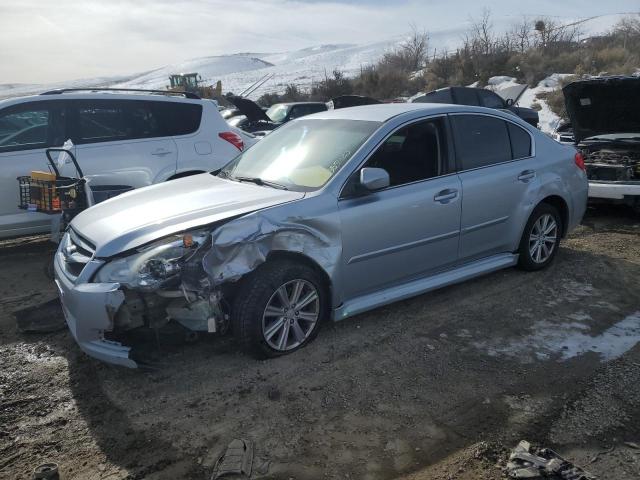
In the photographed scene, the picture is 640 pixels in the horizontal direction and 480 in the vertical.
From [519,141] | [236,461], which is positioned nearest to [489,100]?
[519,141]

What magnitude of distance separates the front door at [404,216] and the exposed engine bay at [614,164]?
3.81 meters

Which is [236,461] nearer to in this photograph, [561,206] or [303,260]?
[303,260]

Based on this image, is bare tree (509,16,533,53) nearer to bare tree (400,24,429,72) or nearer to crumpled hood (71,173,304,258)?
bare tree (400,24,429,72)

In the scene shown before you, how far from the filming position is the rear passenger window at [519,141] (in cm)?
513

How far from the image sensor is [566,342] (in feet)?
13.1

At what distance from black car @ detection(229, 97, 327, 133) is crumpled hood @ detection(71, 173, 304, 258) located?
29.2 ft

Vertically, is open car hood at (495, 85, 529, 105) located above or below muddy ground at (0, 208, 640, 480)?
above

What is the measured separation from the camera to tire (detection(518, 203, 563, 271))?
5214 millimetres

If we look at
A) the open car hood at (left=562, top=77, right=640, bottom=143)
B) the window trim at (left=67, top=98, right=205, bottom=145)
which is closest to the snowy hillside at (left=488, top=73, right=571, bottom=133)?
the open car hood at (left=562, top=77, right=640, bottom=143)

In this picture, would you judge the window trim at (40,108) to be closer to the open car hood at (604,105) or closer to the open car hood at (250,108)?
the open car hood at (604,105)

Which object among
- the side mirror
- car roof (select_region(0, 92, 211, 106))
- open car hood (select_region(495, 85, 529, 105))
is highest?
open car hood (select_region(495, 85, 529, 105))

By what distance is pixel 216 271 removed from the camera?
3.48 m

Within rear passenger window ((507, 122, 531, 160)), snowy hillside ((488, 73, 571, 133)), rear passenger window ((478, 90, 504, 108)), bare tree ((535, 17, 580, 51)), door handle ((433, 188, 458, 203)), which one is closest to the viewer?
→ door handle ((433, 188, 458, 203))

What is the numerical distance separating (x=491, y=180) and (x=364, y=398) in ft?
7.99
